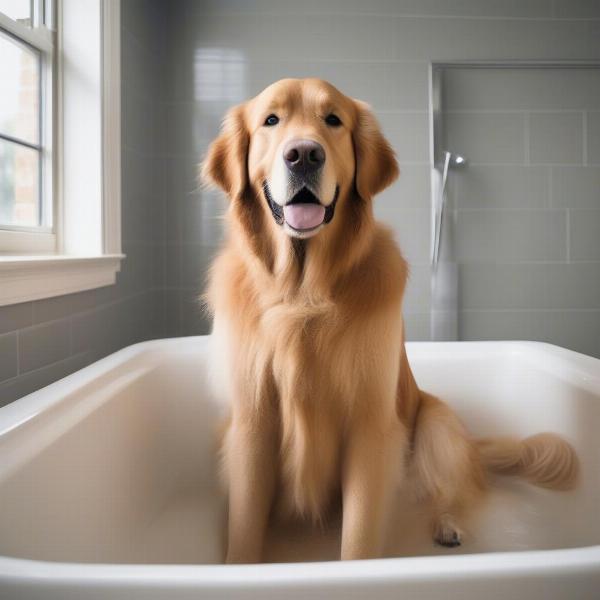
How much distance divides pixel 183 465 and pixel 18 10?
1364 mm

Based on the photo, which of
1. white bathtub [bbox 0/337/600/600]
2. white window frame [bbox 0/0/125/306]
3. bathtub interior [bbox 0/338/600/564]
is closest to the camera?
white bathtub [bbox 0/337/600/600]

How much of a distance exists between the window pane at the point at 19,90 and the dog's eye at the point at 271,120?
92cm

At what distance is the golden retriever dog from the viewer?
1.05 metres

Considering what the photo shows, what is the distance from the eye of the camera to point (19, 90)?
1.74 m

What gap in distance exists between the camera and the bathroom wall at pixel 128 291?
146 centimetres

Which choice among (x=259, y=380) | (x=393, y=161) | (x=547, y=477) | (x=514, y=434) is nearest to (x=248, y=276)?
(x=259, y=380)

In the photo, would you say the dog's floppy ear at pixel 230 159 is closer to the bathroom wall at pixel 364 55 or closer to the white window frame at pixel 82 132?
the white window frame at pixel 82 132

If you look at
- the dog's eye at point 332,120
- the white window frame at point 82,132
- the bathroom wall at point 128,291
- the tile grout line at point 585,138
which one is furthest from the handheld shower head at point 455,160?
the dog's eye at point 332,120

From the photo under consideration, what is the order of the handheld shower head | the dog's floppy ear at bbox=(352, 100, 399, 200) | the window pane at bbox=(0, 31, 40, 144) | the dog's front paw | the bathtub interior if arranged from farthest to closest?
the handheld shower head → the window pane at bbox=(0, 31, 40, 144) → the dog's front paw → the dog's floppy ear at bbox=(352, 100, 399, 200) → the bathtub interior

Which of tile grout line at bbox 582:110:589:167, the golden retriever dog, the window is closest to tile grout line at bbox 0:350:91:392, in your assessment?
the window

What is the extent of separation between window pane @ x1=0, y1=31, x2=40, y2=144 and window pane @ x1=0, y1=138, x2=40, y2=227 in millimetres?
47

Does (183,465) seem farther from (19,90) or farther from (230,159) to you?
(19,90)

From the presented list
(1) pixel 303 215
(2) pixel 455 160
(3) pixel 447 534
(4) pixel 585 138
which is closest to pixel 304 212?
(1) pixel 303 215

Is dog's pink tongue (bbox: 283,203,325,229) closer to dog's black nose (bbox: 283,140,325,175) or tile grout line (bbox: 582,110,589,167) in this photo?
dog's black nose (bbox: 283,140,325,175)
